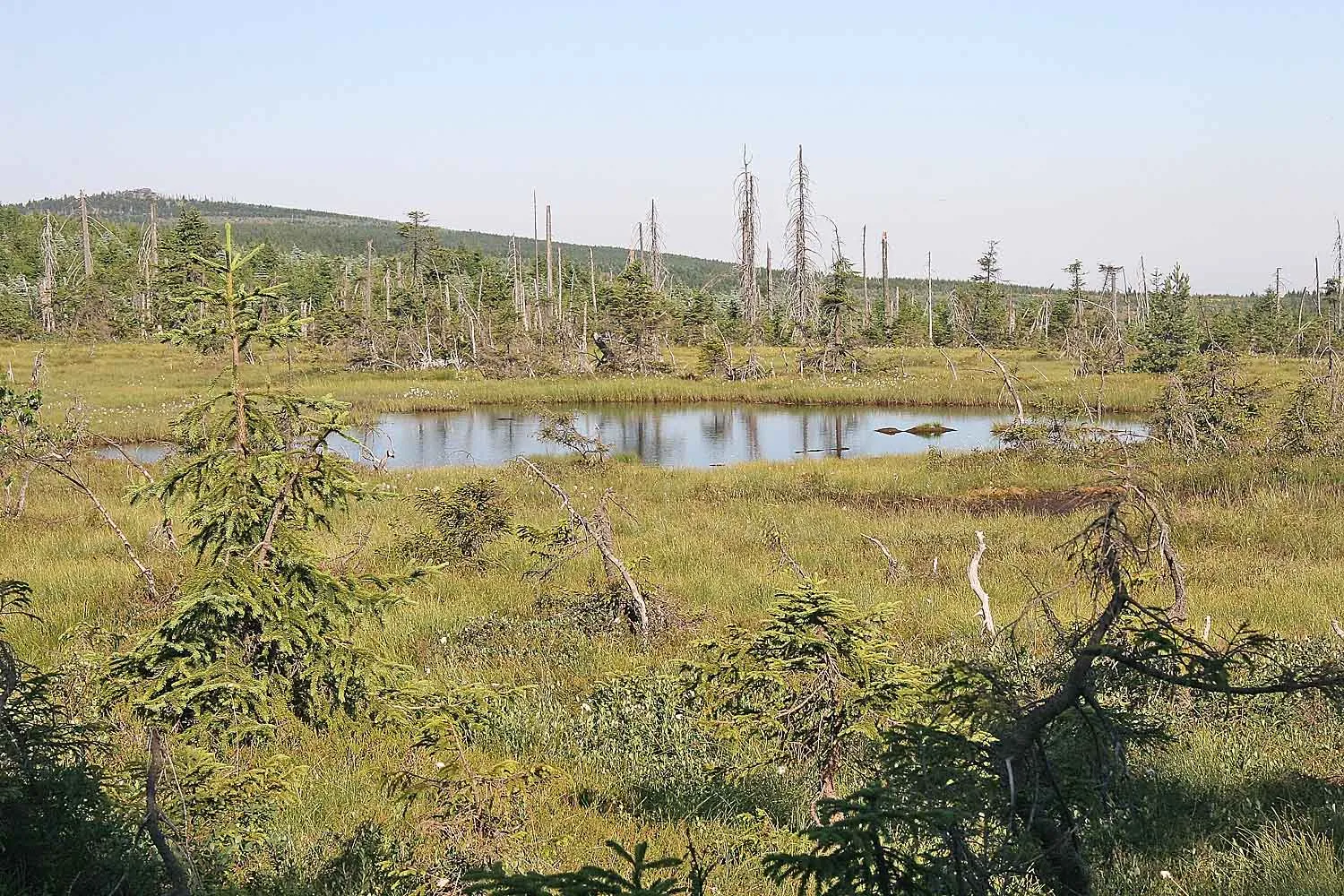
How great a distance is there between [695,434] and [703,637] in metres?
23.5

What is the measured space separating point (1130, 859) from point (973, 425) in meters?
29.9

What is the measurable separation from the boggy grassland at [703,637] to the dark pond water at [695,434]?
5.57 m

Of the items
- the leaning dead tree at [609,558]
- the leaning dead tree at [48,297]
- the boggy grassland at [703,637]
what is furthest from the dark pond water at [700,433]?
the leaning dead tree at [48,297]

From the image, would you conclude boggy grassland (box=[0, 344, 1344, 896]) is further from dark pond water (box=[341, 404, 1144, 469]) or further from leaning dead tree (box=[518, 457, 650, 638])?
dark pond water (box=[341, 404, 1144, 469])

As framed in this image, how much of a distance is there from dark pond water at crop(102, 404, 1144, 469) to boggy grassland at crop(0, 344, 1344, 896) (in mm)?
5571

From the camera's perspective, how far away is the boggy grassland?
4504 millimetres

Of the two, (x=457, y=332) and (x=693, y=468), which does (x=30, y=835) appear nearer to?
(x=693, y=468)

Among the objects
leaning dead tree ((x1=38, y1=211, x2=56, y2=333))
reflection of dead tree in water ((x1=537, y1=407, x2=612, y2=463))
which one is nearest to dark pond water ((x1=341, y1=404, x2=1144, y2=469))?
reflection of dead tree in water ((x1=537, y1=407, x2=612, y2=463))

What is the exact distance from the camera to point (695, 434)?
32156mm

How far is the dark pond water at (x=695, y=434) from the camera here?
1047 inches

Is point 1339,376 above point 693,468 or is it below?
above

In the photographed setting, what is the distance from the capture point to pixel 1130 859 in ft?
14.7

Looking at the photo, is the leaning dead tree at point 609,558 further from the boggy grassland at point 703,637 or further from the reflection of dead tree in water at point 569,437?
the reflection of dead tree in water at point 569,437

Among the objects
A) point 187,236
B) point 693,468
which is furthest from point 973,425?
point 187,236
